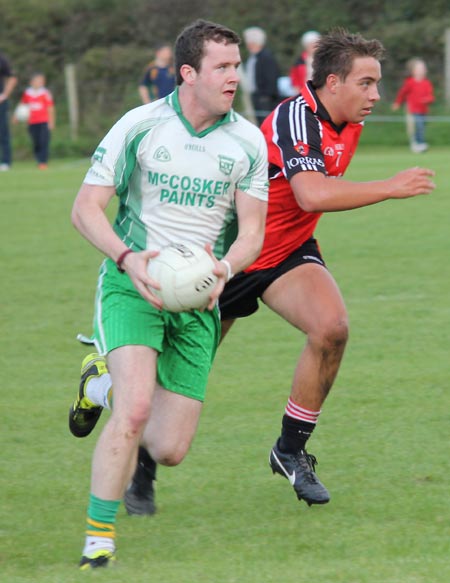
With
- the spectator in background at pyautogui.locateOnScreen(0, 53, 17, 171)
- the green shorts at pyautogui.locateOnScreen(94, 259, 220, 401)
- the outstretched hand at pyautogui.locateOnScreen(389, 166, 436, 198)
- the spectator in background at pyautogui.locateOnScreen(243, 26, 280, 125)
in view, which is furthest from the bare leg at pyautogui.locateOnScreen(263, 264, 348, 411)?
the spectator in background at pyautogui.locateOnScreen(243, 26, 280, 125)

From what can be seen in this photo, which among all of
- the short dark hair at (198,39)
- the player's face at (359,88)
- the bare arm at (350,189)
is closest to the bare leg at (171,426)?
the bare arm at (350,189)

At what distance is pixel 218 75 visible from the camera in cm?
493

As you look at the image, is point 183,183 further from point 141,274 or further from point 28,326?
point 28,326

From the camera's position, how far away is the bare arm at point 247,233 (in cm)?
494

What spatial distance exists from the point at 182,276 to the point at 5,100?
17689mm

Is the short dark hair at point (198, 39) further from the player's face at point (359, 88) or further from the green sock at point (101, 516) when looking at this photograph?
the green sock at point (101, 516)

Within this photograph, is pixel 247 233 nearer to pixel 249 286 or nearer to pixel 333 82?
pixel 249 286

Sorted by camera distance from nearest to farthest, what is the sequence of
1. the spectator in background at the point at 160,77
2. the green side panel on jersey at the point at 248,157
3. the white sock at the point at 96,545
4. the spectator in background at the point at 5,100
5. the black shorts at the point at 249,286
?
1. the white sock at the point at 96,545
2. the green side panel on jersey at the point at 248,157
3. the black shorts at the point at 249,286
4. the spectator in background at the point at 160,77
5. the spectator in background at the point at 5,100

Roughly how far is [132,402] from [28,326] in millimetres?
5091

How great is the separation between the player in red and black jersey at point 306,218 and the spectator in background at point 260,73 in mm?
15765

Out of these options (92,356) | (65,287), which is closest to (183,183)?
(92,356)

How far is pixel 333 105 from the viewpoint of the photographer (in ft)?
18.9

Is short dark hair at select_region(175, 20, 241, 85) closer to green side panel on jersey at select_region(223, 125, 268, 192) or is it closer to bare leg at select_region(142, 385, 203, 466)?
green side panel on jersey at select_region(223, 125, 268, 192)

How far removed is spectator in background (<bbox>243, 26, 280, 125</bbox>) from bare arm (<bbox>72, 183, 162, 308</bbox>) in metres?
16.8
